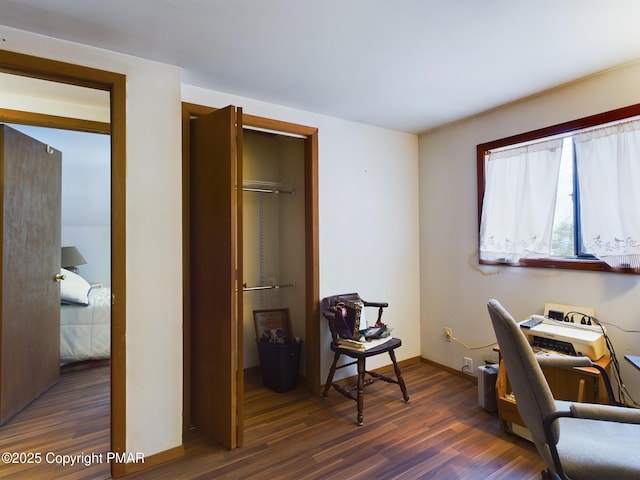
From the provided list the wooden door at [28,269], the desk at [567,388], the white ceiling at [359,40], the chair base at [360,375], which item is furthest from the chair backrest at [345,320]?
the wooden door at [28,269]

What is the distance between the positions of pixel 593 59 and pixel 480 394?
7.81 ft

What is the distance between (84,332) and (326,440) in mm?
2793

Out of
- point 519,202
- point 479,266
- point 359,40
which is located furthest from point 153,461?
point 519,202

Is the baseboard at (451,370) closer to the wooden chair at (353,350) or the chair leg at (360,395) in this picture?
the wooden chair at (353,350)

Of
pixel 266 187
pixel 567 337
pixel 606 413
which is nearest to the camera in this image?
pixel 606 413

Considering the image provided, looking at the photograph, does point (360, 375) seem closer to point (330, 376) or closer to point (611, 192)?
point (330, 376)

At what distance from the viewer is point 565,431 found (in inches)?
55.1

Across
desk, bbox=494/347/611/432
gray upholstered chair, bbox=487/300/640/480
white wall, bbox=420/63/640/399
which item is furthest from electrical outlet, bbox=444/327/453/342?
A: gray upholstered chair, bbox=487/300/640/480

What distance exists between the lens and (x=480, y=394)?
8.04ft

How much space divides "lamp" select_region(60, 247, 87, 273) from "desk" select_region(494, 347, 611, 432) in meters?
4.75

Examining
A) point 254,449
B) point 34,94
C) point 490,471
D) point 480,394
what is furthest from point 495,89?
point 34,94

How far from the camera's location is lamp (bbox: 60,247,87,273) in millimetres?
3994

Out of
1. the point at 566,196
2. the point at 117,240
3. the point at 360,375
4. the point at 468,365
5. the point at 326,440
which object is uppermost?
the point at 566,196

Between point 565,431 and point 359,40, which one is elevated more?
point 359,40
